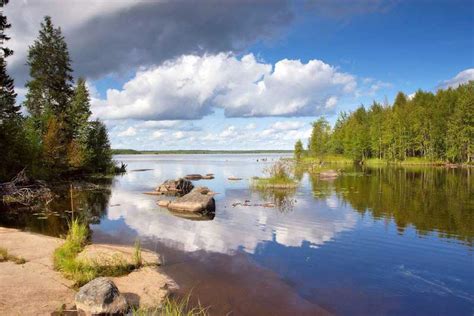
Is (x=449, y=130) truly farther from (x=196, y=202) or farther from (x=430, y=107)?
(x=196, y=202)

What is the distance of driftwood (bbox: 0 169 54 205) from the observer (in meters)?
30.9

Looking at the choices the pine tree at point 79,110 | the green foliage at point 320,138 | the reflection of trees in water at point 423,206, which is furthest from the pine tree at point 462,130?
the pine tree at point 79,110

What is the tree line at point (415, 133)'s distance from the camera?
86.1 meters

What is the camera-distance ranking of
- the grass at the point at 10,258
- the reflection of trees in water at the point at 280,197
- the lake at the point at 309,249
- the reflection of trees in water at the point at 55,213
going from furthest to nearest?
the reflection of trees in water at the point at 280,197
the reflection of trees in water at the point at 55,213
the grass at the point at 10,258
the lake at the point at 309,249

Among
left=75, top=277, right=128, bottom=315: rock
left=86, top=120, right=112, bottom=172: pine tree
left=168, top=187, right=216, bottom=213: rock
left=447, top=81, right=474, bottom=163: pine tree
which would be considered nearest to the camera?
left=75, top=277, right=128, bottom=315: rock

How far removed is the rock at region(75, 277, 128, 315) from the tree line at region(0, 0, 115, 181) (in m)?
29.6

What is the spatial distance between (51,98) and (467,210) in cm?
5300

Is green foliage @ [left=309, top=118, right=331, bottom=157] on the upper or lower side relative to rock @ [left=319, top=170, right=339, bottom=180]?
upper

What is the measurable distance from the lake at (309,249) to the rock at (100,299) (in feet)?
8.39

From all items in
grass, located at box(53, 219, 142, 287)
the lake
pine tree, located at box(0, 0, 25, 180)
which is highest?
pine tree, located at box(0, 0, 25, 180)

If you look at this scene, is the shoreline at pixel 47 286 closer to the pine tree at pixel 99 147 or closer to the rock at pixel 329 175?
the rock at pixel 329 175

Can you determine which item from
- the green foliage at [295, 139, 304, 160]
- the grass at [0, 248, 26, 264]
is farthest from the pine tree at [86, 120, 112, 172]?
the green foliage at [295, 139, 304, 160]

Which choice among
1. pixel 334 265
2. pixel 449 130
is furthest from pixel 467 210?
pixel 449 130

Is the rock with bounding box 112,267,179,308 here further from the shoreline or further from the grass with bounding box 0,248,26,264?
the grass with bounding box 0,248,26,264
